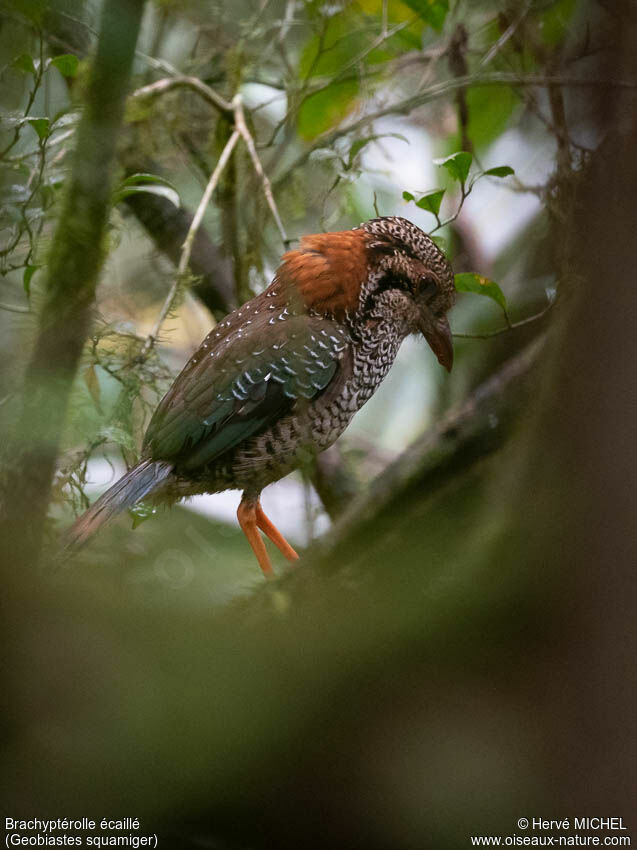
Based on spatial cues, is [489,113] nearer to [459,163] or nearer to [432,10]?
[432,10]

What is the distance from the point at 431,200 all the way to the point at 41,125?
28.1 inches

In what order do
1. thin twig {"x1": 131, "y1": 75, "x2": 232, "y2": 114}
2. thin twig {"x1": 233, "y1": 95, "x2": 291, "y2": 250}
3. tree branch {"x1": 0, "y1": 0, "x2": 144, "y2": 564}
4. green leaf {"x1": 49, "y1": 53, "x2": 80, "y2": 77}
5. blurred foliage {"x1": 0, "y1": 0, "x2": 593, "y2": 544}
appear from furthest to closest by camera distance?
thin twig {"x1": 131, "y1": 75, "x2": 232, "y2": 114} < thin twig {"x1": 233, "y1": 95, "x2": 291, "y2": 250} < blurred foliage {"x1": 0, "y1": 0, "x2": 593, "y2": 544} < green leaf {"x1": 49, "y1": 53, "x2": 80, "y2": 77} < tree branch {"x1": 0, "y1": 0, "x2": 144, "y2": 564}

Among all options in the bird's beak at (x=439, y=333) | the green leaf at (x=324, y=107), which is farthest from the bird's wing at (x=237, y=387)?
the green leaf at (x=324, y=107)

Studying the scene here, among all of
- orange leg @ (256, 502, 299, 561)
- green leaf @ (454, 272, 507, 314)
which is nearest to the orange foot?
orange leg @ (256, 502, 299, 561)

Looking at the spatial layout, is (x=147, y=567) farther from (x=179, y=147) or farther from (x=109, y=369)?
(x=179, y=147)

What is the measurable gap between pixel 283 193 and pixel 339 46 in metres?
0.45

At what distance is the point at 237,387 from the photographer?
172 centimetres

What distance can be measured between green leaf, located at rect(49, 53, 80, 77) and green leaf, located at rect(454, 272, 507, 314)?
0.83 meters

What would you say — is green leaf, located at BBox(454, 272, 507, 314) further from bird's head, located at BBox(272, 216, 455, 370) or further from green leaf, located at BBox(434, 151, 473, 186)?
green leaf, located at BBox(434, 151, 473, 186)

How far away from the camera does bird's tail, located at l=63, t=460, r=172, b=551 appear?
1478 millimetres

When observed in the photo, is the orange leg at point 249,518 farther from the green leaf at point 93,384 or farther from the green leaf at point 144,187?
the green leaf at point 144,187

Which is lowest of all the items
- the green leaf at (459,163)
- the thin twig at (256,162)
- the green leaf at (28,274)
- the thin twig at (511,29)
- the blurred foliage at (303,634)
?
the blurred foliage at (303,634)

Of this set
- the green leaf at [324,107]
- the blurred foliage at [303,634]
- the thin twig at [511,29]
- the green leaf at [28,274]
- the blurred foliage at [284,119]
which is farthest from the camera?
the green leaf at [324,107]

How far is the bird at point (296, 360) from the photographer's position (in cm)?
171
